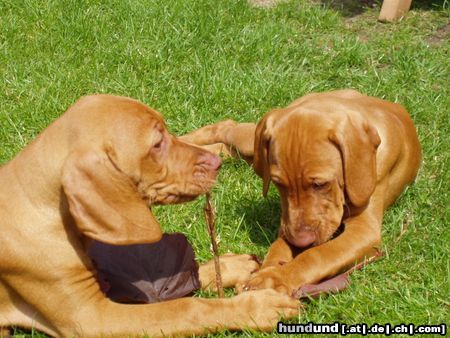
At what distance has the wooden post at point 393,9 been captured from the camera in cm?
832

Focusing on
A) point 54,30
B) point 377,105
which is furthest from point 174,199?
point 54,30

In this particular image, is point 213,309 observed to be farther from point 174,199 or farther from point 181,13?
point 181,13

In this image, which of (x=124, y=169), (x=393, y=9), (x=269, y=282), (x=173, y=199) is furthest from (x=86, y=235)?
(x=393, y=9)

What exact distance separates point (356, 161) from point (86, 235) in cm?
171

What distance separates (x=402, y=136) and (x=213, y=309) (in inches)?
81.8

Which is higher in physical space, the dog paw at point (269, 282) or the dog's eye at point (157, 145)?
the dog's eye at point (157, 145)

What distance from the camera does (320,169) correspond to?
4805 mm

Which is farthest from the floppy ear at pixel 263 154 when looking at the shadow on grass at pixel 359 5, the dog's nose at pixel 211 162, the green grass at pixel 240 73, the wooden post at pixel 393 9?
the shadow on grass at pixel 359 5

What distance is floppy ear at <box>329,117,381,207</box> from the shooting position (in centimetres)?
482

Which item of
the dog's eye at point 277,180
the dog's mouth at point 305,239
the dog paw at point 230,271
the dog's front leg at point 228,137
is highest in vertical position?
the dog's eye at point 277,180

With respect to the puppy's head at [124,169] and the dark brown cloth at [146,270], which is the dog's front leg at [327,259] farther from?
the puppy's head at [124,169]

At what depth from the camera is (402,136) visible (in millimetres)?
5590

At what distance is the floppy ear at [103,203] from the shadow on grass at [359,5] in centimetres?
532

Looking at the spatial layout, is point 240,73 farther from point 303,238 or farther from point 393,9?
point 303,238
